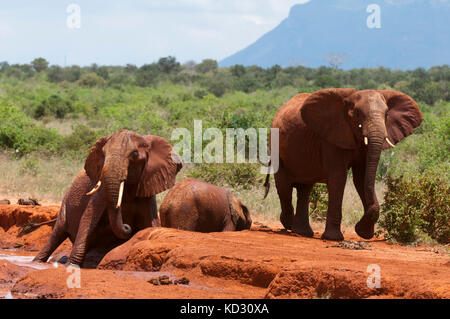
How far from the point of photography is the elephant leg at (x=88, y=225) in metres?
8.36

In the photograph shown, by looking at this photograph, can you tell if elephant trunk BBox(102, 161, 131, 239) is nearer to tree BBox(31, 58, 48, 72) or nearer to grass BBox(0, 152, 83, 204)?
grass BBox(0, 152, 83, 204)

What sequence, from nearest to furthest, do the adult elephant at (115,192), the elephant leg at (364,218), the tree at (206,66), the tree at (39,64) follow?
the adult elephant at (115,192)
the elephant leg at (364,218)
the tree at (39,64)
the tree at (206,66)

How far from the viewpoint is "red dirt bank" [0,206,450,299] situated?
18.5 feet

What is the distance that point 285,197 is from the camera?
11336mm

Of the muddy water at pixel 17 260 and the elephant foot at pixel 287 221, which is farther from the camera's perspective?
the elephant foot at pixel 287 221

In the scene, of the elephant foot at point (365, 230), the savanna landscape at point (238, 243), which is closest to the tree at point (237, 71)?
the savanna landscape at point (238, 243)

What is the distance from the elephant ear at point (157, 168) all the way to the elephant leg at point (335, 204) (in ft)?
7.34

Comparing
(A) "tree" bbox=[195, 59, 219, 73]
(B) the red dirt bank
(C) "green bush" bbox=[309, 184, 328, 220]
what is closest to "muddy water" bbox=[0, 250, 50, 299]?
(B) the red dirt bank

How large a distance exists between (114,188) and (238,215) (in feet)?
8.91

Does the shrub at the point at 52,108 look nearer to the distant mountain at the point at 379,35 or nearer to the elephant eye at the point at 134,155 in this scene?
the elephant eye at the point at 134,155

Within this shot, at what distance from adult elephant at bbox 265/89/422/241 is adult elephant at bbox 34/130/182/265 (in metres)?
2.33

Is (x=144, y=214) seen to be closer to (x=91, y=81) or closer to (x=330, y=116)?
(x=330, y=116)

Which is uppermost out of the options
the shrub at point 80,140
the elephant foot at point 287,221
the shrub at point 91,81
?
the shrub at point 91,81

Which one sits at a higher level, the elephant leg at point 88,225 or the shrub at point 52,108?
the shrub at point 52,108
